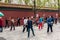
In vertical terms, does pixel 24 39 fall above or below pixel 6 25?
above

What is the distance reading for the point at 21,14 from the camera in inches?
1535

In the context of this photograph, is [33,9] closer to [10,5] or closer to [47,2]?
[10,5]

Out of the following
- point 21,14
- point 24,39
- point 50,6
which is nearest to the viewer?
point 24,39

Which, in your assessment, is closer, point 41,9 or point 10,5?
point 10,5

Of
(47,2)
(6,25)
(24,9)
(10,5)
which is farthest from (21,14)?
(47,2)

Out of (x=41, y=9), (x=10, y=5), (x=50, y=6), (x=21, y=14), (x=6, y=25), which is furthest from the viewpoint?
(x=50, y=6)

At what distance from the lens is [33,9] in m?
39.5

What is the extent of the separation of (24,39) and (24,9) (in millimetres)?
21919

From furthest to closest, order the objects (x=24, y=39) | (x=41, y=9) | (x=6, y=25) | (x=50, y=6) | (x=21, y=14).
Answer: (x=50, y=6)
(x=41, y=9)
(x=21, y=14)
(x=6, y=25)
(x=24, y=39)

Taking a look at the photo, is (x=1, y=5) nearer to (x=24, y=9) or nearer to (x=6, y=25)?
(x=6, y=25)

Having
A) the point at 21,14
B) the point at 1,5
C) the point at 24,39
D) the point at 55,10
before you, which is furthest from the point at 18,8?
the point at 24,39

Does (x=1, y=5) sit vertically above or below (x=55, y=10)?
above

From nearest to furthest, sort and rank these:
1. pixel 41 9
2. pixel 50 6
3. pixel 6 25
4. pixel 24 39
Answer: pixel 24 39 < pixel 6 25 < pixel 41 9 < pixel 50 6

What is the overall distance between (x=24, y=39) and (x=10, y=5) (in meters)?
19.4
